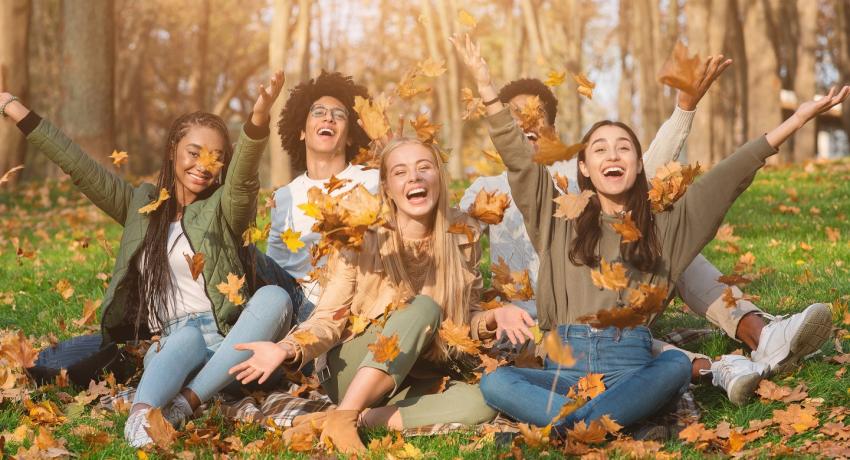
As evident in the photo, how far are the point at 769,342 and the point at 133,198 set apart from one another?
312cm

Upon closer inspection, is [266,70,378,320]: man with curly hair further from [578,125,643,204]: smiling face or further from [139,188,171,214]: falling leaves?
[578,125,643,204]: smiling face

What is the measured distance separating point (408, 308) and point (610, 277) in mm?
860

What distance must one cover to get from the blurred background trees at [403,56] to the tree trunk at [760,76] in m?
0.03

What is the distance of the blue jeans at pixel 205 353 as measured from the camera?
3.93 meters

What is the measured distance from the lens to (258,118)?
416cm

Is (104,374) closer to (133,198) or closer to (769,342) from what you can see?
(133,198)


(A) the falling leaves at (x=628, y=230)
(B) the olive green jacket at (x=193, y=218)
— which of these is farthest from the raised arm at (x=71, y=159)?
(A) the falling leaves at (x=628, y=230)

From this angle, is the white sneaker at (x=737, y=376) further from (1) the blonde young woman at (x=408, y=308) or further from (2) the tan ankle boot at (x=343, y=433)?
(2) the tan ankle boot at (x=343, y=433)

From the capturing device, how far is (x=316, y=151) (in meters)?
5.51

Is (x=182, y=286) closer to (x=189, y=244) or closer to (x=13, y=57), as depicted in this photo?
(x=189, y=244)

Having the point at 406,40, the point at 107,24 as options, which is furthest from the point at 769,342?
the point at 406,40

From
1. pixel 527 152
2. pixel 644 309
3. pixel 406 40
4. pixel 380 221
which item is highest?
pixel 406 40

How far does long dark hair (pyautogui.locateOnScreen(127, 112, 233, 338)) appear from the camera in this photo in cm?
444

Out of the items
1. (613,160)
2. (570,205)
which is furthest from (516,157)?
(613,160)
